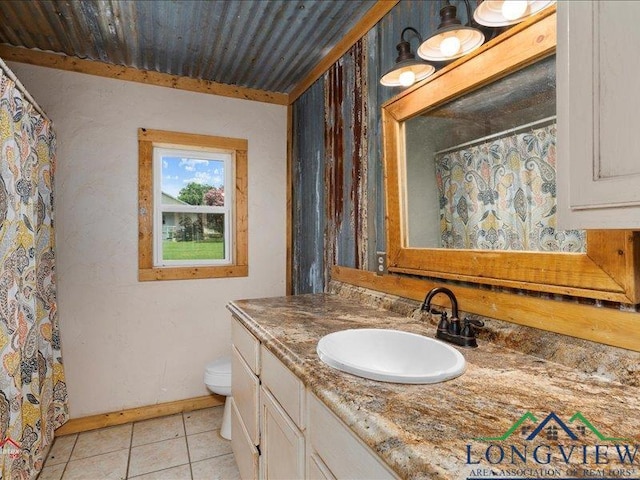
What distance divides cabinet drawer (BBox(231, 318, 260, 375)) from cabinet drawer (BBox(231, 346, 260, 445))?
0.04 metres

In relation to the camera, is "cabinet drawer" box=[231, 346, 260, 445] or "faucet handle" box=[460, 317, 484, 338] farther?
"cabinet drawer" box=[231, 346, 260, 445]

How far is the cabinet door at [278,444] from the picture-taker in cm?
102

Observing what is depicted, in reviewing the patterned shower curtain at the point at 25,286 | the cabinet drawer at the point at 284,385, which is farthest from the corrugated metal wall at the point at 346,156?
the patterned shower curtain at the point at 25,286

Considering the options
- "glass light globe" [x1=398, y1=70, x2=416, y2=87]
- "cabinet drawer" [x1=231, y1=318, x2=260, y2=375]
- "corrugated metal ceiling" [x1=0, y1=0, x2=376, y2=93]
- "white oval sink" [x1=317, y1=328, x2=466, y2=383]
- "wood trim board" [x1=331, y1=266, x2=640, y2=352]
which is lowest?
"cabinet drawer" [x1=231, y1=318, x2=260, y2=375]

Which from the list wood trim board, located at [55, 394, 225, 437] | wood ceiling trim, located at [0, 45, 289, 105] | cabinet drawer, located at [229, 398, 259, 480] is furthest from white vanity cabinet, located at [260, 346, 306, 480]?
wood ceiling trim, located at [0, 45, 289, 105]

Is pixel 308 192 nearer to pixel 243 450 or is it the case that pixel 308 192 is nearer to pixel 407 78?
pixel 407 78

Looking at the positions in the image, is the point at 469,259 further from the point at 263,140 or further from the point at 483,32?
the point at 263,140

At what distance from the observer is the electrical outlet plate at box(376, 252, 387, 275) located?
68.1 inches

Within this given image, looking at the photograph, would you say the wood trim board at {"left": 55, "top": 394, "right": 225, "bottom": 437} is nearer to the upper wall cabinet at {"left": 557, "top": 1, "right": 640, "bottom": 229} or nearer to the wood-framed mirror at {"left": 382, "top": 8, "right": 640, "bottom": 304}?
the wood-framed mirror at {"left": 382, "top": 8, "right": 640, "bottom": 304}

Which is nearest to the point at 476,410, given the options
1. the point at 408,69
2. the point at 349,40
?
the point at 408,69

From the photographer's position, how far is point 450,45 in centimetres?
122

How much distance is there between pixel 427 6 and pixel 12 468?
2.75 metres

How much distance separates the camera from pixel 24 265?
1623 mm

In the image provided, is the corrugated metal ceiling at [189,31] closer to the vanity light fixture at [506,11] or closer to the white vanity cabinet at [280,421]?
the vanity light fixture at [506,11]
